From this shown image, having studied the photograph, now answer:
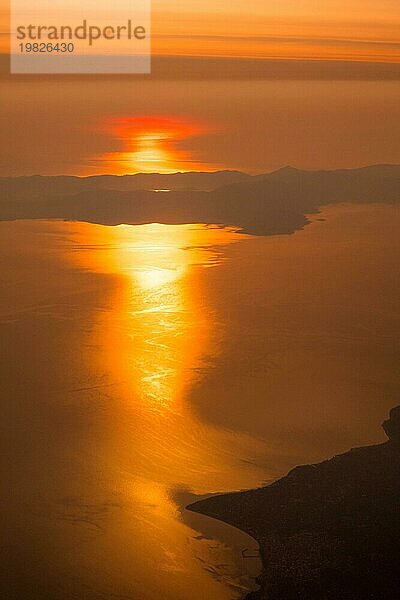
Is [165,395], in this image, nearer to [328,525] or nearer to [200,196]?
[328,525]

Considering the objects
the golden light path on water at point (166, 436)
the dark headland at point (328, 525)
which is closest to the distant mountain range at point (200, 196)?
the golden light path on water at point (166, 436)

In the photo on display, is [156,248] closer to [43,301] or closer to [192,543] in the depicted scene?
[43,301]

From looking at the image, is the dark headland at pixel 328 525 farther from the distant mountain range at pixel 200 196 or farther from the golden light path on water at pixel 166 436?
the distant mountain range at pixel 200 196

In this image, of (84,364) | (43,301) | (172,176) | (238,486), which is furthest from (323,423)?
(172,176)

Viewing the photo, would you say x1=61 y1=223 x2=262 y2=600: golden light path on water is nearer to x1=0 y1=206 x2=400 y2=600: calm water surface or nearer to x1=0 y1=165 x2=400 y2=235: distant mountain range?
x1=0 y1=206 x2=400 y2=600: calm water surface

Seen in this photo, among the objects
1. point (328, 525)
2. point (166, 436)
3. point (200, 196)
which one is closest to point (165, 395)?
point (166, 436)
